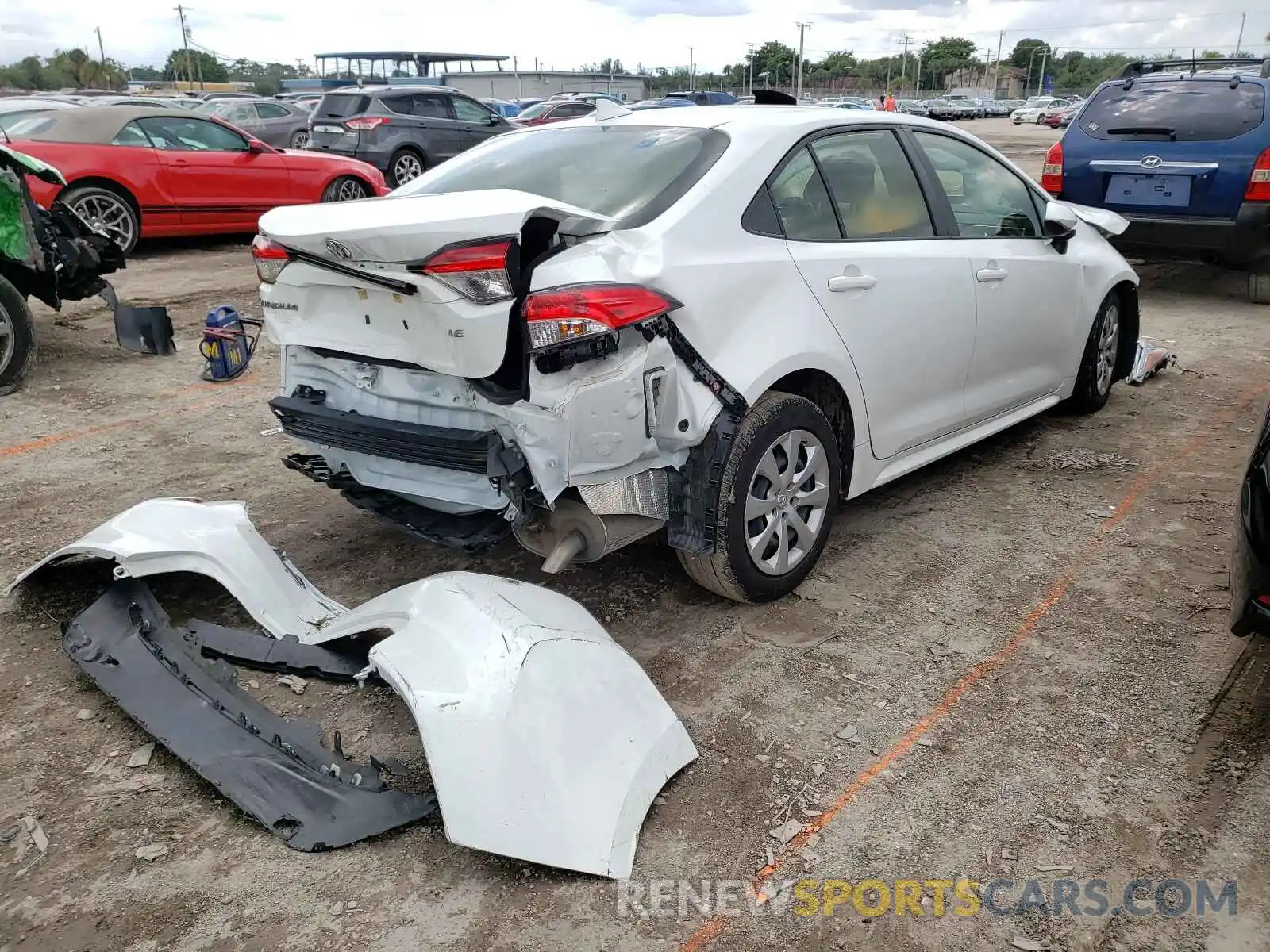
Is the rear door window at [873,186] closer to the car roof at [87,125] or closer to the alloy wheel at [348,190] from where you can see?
the car roof at [87,125]

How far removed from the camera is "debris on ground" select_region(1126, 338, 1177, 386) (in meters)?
6.03

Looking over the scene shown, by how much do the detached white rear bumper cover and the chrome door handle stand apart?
1472 mm

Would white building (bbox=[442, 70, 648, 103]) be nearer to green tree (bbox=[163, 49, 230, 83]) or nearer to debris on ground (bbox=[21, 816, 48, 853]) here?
green tree (bbox=[163, 49, 230, 83])

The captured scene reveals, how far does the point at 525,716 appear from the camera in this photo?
7.78 ft

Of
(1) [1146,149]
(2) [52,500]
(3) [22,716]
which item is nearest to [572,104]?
(1) [1146,149]

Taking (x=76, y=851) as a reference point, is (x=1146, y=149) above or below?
above

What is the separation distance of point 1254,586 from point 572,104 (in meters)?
24.9

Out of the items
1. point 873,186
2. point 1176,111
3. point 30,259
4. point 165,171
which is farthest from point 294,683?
point 165,171

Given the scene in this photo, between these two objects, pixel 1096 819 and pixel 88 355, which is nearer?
pixel 1096 819

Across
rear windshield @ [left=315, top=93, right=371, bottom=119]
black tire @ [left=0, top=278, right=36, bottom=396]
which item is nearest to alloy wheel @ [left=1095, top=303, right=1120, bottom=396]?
black tire @ [left=0, top=278, right=36, bottom=396]

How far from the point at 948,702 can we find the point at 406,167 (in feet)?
45.1

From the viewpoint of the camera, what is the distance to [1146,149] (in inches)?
312

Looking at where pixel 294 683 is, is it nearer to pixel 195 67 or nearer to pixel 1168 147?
pixel 1168 147

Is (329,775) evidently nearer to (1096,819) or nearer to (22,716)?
(22,716)
